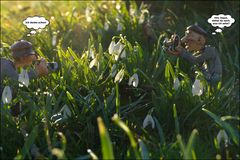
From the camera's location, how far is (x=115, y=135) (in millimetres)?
2756

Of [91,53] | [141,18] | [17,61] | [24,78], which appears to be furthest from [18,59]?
[141,18]

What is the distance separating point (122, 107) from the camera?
117 inches

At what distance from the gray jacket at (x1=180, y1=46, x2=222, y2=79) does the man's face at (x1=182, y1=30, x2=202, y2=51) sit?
2.4 inches

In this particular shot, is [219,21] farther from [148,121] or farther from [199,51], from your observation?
[148,121]

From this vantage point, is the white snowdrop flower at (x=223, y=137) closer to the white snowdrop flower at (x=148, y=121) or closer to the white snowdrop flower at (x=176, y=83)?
the white snowdrop flower at (x=148, y=121)

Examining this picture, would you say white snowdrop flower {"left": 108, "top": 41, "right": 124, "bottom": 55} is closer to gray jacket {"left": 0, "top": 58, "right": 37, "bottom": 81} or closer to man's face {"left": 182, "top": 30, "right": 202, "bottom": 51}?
man's face {"left": 182, "top": 30, "right": 202, "bottom": 51}

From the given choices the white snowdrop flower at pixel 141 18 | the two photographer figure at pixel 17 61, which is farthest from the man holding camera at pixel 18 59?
the white snowdrop flower at pixel 141 18

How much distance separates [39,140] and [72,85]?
57 cm

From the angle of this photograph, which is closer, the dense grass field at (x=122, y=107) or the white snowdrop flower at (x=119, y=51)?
the dense grass field at (x=122, y=107)

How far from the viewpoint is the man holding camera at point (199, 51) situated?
315 centimetres

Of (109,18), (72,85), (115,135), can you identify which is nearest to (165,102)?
(115,135)

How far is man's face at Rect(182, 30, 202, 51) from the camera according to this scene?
3.14 m

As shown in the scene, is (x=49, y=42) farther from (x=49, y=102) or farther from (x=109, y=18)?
(x=49, y=102)

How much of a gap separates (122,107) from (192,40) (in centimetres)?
59
